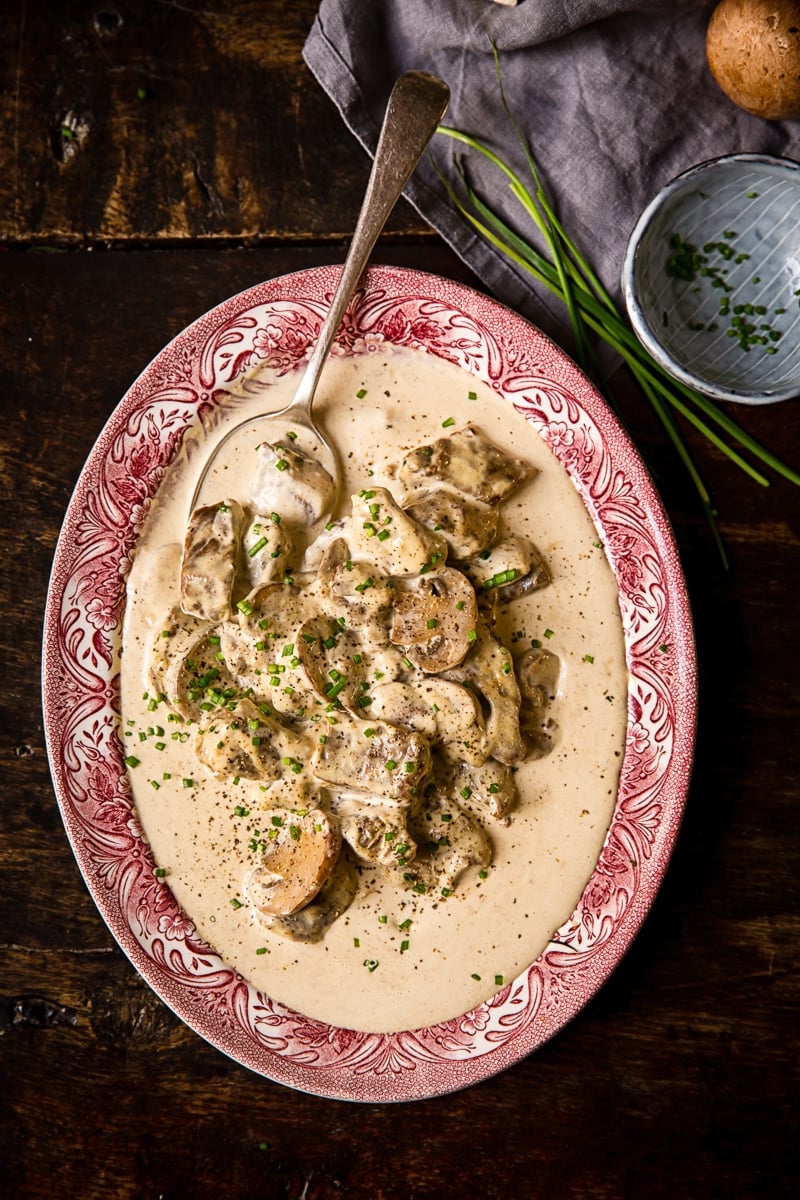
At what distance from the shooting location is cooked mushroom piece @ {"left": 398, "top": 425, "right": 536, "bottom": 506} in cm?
253

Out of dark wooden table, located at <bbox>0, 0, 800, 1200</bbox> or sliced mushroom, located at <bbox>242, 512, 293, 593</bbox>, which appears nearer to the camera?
sliced mushroom, located at <bbox>242, 512, 293, 593</bbox>

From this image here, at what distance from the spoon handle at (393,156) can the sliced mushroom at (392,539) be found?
485mm

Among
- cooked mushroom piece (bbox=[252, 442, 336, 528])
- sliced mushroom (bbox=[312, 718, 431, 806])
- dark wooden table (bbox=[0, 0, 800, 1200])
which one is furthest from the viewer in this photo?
dark wooden table (bbox=[0, 0, 800, 1200])

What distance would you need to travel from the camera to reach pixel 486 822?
2.62 meters

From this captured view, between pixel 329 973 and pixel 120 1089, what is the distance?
85cm

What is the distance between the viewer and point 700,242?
105 inches

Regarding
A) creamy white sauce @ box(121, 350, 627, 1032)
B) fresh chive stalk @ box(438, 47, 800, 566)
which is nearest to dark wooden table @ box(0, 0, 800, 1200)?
fresh chive stalk @ box(438, 47, 800, 566)

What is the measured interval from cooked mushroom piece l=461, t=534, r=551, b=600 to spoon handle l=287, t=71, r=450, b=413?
75 centimetres

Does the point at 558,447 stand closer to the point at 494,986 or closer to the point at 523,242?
the point at 523,242

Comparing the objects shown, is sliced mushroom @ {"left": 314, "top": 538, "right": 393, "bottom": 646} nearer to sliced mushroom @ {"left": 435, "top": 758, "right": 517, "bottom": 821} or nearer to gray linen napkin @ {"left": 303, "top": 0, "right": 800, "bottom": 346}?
sliced mushroom @ {"left": 435, "top": 758, "right": 517, "bottom": 821}

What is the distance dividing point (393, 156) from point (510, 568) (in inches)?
46.8

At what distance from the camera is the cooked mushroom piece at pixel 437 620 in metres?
2.47

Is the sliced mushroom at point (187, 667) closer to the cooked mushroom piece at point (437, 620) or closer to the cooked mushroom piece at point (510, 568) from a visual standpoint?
the cooked mushroom piece at point (437, 620)

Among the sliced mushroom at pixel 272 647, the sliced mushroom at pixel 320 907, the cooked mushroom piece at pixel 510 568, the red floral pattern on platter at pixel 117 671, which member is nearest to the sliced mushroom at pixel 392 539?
the cooked mushroom piece at pixel 510 568
